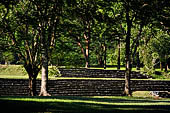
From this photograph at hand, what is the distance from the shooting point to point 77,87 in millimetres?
29312

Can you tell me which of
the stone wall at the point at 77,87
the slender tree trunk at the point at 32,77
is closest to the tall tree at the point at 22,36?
the slender tree trunk at the point at 32,77

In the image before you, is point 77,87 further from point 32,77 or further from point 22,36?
point 22,36

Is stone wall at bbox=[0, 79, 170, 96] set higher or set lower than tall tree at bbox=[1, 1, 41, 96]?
lower

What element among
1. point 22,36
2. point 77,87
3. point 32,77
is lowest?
point 77,87

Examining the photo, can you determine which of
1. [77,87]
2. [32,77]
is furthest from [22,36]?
[77,87]

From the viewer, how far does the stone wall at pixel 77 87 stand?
92.0ft

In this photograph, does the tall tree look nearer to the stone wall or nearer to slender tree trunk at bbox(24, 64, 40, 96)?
slender tree trunk at bbox(24, 64, 40, 96)

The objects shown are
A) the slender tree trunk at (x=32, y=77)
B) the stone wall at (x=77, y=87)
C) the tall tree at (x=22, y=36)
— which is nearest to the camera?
the tall tree at (x=22, y=36)

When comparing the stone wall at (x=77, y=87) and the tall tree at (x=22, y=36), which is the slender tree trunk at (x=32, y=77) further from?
the stone wall at (x=77, y=87)

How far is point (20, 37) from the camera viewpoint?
70.5 feet

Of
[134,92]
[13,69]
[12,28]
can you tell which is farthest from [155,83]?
[13,69]

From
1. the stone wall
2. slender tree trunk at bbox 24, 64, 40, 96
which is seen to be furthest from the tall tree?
the stone wall

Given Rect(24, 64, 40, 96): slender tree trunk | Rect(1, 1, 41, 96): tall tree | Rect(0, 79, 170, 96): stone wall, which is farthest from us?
Rect(0, 79, 170, 96): stone wall

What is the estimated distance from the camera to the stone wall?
28.0 metres
